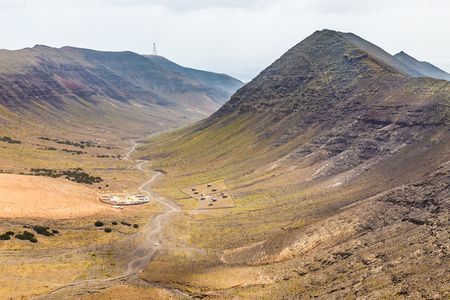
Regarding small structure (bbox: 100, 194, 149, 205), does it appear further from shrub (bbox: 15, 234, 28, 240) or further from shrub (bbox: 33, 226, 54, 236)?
shrub (bbox: 15, 234, 28, 240)

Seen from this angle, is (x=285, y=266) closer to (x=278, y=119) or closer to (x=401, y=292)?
(x=401, y=292)

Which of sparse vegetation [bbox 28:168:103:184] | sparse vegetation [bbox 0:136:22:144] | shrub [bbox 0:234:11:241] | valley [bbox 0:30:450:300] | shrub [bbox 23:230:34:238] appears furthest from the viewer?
sparse vegetation [bbox 0:136:22:144]

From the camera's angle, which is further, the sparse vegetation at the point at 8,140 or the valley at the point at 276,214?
the sparse vegetation at the point at 8,140

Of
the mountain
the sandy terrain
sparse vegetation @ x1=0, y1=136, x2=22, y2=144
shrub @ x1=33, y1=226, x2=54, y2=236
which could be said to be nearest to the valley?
the mountain

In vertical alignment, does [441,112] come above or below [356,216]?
above

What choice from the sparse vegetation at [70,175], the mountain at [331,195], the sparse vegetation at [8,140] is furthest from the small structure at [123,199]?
the sparse vegetation at [8,140]

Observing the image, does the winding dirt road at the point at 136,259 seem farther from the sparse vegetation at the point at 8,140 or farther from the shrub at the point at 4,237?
the sparse vegetation at the point at 8,140

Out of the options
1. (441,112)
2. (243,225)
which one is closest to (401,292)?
(243,225)
